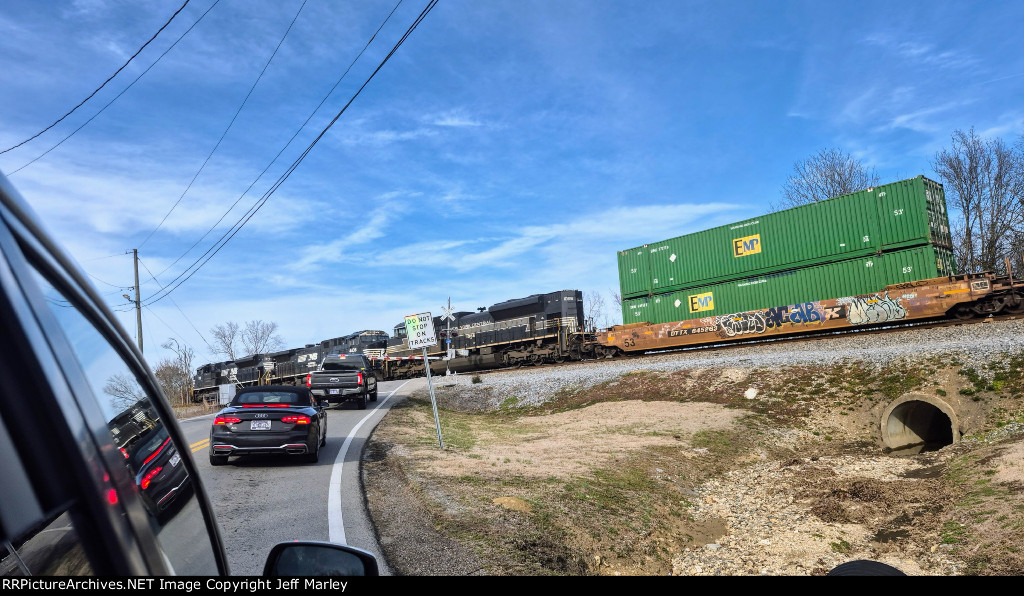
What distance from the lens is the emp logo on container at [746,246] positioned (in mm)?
25798

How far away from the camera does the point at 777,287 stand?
2469 centimetres

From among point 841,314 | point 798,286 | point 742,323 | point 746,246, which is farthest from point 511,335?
point 841,314

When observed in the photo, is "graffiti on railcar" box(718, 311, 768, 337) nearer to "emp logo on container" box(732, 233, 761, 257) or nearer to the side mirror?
"emp logo on container" box(732, 233, 761, 257)

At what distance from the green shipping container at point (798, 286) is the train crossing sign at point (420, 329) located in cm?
1748

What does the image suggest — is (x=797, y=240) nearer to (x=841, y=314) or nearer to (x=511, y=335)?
(x=841, y=314)

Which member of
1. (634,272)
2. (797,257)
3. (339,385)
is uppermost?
(634,272)

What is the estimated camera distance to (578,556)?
7.10 meters

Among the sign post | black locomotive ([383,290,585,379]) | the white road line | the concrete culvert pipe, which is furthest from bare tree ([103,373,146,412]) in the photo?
black locomotive ([383,290,585,379])

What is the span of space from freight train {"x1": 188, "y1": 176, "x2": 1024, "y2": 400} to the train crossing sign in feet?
18.8

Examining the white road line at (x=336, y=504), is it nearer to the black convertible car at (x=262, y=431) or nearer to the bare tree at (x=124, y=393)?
the black convertible car at (x=262, y=431)

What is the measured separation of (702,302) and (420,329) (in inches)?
706

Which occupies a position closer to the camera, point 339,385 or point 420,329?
point 420,329
